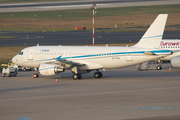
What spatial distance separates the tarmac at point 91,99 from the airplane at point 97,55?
5.55 ft

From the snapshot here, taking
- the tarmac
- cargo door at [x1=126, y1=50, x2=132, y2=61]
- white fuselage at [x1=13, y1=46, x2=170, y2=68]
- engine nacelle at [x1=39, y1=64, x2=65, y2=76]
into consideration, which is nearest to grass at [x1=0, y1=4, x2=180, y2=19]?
white fuselage at [x1=13, y1=46, x2=170, y2=68]

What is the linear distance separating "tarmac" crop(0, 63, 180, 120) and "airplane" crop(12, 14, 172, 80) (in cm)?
169

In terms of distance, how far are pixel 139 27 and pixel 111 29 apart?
9.15 metres

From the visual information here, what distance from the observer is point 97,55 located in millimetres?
41219

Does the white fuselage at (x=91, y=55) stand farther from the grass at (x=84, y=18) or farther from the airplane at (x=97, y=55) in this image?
the grass at (x=84, y=18)

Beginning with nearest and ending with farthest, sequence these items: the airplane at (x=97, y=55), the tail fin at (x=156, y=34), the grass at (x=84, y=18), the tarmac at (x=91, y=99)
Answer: the tarmac at (x=91, y=99), the airplane at (x=97, y=55), the tail fin at (x=156, y=34), the grass at (x=84, y=18)

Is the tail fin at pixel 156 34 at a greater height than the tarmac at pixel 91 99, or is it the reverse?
the tail fin at pixel 156 34

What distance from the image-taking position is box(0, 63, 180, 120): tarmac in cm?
2180

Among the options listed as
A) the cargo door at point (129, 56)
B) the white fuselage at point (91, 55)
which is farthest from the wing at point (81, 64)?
the cargo door at point (129, 56)

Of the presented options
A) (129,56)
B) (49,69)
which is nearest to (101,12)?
(129,56)

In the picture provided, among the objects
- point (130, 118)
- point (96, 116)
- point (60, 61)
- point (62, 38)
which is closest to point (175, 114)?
point (130, 118)

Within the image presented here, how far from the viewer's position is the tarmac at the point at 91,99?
71.5 ft

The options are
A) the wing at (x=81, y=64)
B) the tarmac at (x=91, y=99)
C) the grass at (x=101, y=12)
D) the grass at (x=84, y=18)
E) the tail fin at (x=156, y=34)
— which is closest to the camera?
the tarmac at (x=91, y=99)

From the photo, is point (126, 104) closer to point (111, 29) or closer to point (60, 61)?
point (60, 61)
